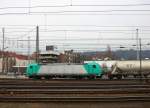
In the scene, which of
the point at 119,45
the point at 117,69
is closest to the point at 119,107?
the point at 117,69

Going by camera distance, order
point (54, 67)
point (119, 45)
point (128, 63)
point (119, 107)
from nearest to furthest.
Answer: point (119, 107) < point (54, 67) < point (128, 63) < point (119, 45)

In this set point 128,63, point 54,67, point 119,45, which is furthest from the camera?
point 119,45

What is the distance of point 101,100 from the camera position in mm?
16859

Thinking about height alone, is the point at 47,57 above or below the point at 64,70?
above

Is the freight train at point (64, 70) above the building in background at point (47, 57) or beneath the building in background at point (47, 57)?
beneath

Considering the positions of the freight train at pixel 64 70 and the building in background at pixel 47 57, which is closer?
the freight train at pixel 64 70

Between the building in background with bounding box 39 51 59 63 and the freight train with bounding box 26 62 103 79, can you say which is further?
the building in background with bounding box 39 51 59 63

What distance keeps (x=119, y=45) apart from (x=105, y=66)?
4.60 m

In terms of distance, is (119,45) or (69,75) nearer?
(69,75)

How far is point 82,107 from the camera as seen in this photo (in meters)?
16.2

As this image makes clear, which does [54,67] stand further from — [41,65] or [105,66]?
[105,66]

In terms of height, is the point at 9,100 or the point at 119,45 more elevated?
the point at 119,45

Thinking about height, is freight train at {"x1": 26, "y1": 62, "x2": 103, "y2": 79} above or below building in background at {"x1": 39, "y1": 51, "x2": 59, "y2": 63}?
below

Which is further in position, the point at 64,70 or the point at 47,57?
the point at 47,57
